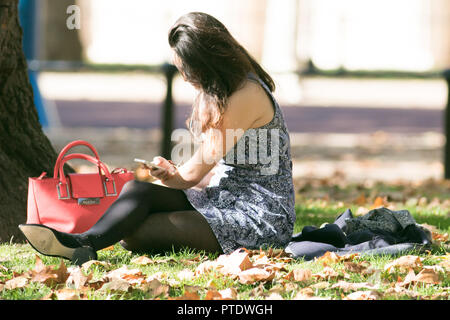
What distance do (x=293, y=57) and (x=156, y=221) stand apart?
51.2ft

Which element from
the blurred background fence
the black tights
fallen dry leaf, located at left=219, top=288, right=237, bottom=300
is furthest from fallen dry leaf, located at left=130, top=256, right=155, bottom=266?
the blurred background fence

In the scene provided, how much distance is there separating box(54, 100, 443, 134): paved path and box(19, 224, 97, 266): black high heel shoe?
26.8 feet

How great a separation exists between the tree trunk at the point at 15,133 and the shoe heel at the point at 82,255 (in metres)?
0.90

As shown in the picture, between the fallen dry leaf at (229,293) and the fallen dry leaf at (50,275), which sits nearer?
the fallen dry leaf at (229,293)

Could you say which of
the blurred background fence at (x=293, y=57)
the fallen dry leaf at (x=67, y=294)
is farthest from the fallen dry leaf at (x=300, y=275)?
the blurred background fence at (x=293, y=57)

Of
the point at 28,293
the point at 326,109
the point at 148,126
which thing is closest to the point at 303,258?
the point at 28,293

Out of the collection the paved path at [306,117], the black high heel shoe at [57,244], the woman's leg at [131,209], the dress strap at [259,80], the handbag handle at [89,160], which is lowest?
the paved path at [306,117]

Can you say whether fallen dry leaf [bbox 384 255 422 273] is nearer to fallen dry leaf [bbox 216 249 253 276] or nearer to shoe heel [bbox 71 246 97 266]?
fallen dry leaf [bbox 216 249 253 276]

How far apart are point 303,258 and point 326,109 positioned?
42.9 ft

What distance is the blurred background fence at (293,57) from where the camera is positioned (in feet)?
45.3

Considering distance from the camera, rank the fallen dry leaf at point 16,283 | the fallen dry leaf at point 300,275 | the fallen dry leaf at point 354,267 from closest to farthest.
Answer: the fallen dry leaf at point 16,283 < the fallen dry leaf at point 300,275 < the fallen dry leaf at point 354,267

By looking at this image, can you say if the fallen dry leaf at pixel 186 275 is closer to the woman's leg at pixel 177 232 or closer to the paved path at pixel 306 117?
the woman's leg at pixel 177 232

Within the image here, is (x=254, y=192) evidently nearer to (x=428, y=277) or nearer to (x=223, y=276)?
(x=223, y=276)

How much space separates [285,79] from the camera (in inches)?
747
